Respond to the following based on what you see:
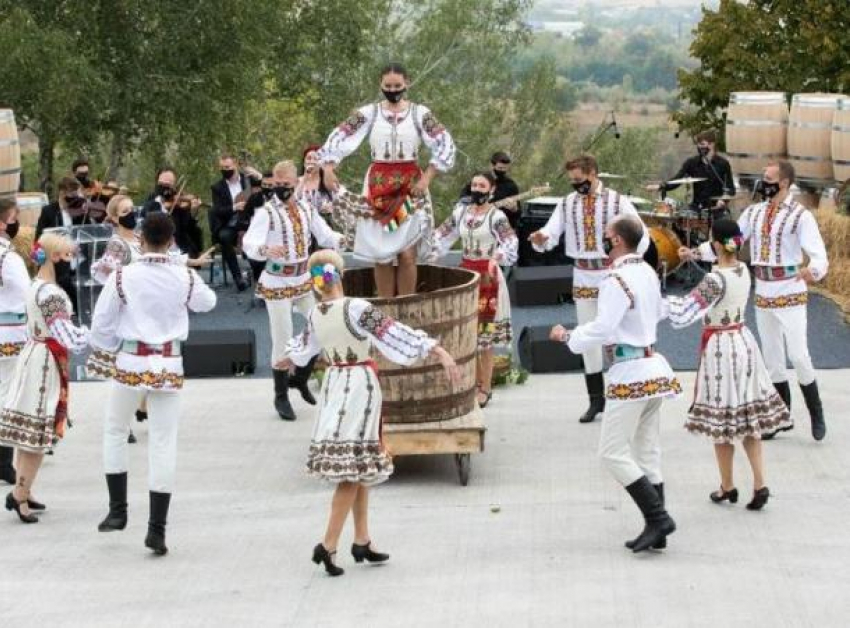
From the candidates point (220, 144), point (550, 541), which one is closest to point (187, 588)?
point (550, 541)

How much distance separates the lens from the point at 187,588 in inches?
359

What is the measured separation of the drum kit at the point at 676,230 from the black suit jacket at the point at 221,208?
3.32 metres

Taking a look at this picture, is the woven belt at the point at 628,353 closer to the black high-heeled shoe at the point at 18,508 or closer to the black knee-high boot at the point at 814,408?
the black knee-high boot at the point at 814,408

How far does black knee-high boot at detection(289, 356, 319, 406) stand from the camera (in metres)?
13.1

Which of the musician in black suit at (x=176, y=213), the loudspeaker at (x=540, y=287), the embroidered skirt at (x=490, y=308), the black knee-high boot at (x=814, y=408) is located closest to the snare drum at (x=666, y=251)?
Answer: the loudspeaker at (x=540, y=287)

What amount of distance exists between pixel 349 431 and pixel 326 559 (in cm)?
59

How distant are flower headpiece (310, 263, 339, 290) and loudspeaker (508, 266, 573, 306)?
817cm

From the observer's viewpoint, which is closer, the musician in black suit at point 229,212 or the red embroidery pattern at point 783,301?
the red embroidery pattern at point 783,301

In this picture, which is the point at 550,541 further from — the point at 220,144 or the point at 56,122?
the point at 220,144

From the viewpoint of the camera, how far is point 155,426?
970cm

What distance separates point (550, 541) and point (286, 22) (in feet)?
72.0

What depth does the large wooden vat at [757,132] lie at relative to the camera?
20516 millimetres

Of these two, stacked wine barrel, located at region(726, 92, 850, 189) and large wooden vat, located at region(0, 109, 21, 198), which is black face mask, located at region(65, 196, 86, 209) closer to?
large wooden vat, located at region(0, 109, 21, 198)

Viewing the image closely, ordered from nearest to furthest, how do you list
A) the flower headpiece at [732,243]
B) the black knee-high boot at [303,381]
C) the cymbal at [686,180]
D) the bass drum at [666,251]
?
1. the flower headpiece at [732,243]
2. the black knee-high boot at [303,381]
3. the bass drum at [666,251]
4. the cymbal at [686,180]
